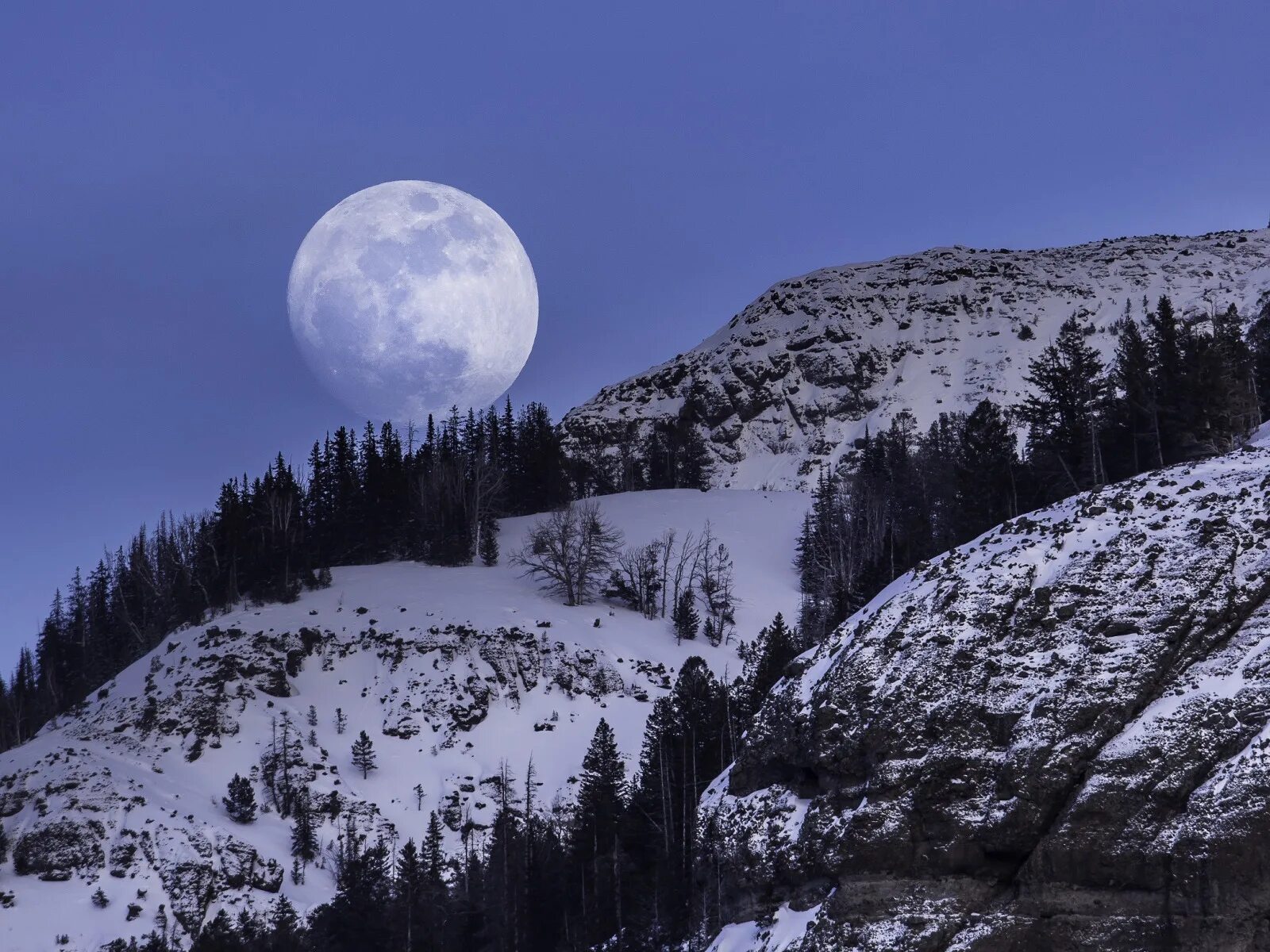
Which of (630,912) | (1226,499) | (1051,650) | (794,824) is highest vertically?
(1226,499)

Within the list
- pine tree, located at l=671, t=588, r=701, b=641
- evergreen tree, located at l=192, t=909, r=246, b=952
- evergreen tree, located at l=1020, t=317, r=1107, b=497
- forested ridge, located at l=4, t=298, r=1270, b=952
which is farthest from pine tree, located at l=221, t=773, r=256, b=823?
evergreen tree, located at l=1020, t=317, r=1107, b=497

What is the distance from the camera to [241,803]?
237 ft

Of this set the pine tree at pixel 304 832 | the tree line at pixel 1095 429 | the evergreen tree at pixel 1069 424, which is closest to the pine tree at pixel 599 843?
the tree line at pixel 1095 429

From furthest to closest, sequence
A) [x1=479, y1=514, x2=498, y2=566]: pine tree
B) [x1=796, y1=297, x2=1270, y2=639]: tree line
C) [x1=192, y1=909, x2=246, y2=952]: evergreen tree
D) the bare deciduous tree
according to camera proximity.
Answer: [x1=479, y1=514, x2=498, y2=566]: pine tree → the bare deciduous tree → [x1=192, y1=909, x2=246, y2=952]: evergreen tree → [x1=796, y1=297, x2=1270, y2=639]: tree line

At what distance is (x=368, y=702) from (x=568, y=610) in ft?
62.6

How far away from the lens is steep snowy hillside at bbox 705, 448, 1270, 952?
32500 mm

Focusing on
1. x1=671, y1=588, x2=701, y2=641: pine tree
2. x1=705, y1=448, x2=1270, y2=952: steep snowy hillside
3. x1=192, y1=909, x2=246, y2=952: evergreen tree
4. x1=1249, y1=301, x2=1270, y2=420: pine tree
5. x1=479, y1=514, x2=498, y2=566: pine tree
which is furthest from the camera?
x1=479, y1=514, x2=498, y2=566: pine tree

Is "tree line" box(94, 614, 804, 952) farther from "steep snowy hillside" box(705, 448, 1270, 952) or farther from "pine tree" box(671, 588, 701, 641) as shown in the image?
"pine tree" box(671, 588, 701, 641)

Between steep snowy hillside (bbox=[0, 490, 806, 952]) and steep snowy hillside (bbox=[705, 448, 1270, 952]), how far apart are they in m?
36.1

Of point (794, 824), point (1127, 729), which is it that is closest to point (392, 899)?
point (794, 824)

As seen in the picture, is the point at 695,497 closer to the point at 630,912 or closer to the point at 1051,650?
the point at 630,912

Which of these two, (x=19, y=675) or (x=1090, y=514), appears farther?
(x=19, y=675)

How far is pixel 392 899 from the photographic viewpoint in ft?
209

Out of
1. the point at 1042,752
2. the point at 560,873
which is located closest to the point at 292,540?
the point at 560,873
